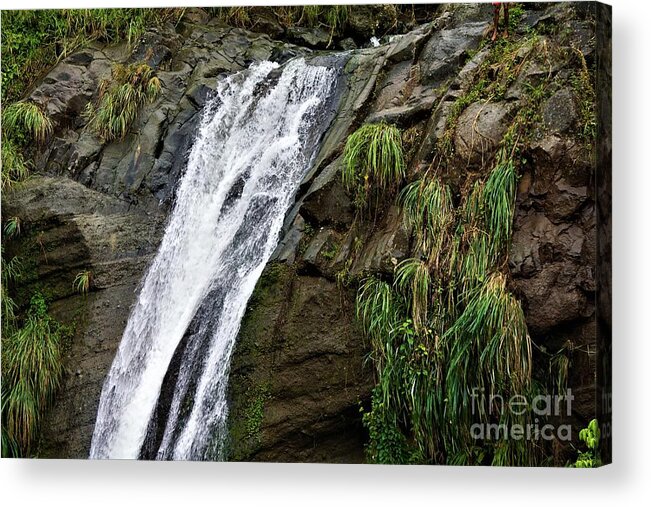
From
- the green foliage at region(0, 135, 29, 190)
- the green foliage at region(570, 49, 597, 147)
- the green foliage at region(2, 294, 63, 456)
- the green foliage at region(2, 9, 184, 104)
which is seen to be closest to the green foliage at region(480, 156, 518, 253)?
the green foliage at region(570, 49, 597, 147)

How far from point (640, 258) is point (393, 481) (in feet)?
5.24

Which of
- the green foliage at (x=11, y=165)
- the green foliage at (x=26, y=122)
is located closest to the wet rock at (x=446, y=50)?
the green foliage at (x=26, y=122)

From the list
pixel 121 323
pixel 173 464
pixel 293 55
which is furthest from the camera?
pixel 293 55

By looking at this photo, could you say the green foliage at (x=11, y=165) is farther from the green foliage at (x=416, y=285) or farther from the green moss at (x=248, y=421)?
the green foliage at (x=416, y=285)

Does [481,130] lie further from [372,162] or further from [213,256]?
[213,256]

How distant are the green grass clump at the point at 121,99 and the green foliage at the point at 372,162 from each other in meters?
1.33

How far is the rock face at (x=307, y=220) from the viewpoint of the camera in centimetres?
437

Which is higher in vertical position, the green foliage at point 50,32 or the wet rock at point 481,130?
the green foliage at point 50,32

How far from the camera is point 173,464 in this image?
4.71 metres

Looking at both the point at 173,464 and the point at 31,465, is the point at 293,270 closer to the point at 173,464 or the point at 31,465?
the point at 173,464

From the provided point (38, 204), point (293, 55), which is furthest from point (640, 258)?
point (38, 204)

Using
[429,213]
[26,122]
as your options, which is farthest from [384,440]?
[26,122]

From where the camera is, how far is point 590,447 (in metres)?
4.19

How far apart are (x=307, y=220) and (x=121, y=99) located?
1.34 metres
